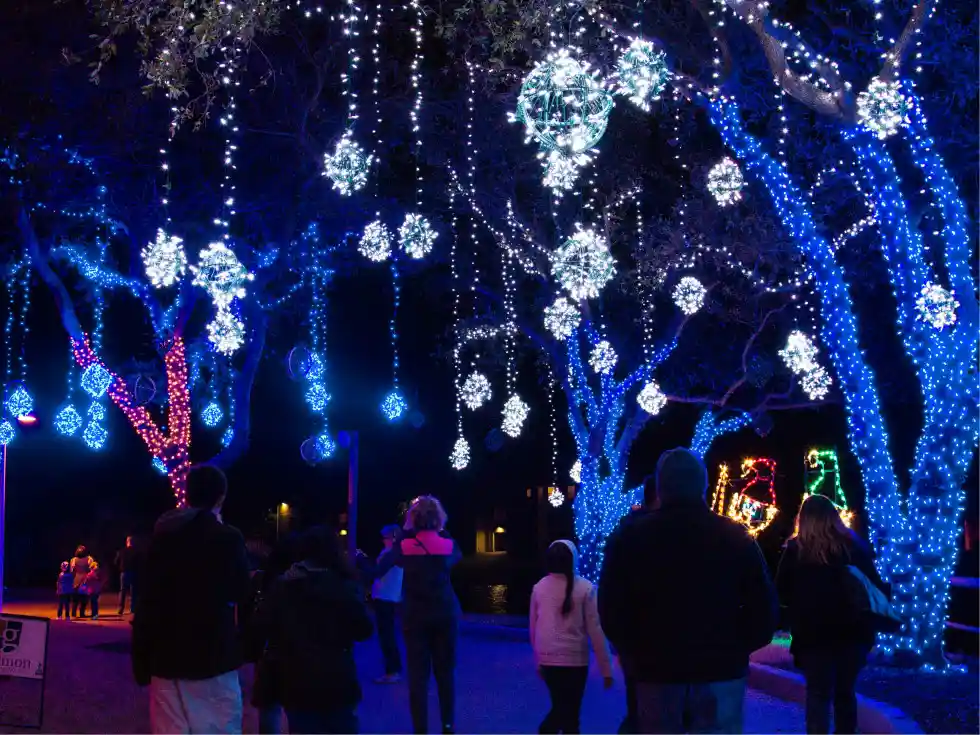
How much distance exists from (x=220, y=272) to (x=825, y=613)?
8699 millimetres

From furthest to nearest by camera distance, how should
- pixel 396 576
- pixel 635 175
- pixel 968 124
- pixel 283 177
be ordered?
pixel 635 175
pixel 283 177
pixel 968 124
pixel 396 576

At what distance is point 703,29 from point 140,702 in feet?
31.8

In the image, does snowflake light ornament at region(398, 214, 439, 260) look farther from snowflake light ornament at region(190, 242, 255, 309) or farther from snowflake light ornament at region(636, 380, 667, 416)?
snowflake light ornament at region(636, 380, 667, 416)

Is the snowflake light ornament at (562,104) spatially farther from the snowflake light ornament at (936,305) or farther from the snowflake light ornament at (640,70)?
the snowflake light ornament at (936,305)

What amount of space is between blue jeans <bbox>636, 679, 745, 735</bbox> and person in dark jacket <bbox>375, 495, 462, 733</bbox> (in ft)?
11.5

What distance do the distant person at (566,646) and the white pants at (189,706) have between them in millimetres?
2239

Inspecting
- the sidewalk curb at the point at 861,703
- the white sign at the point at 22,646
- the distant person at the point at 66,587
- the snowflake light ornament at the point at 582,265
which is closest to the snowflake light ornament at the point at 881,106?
the snowflake light ornament at the point at 582,265

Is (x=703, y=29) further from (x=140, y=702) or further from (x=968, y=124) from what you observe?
(x=140, y=702)

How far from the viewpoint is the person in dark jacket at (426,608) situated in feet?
25.7

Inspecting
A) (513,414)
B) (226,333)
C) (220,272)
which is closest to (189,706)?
(220,272)

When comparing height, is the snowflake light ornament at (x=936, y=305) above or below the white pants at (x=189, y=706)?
above

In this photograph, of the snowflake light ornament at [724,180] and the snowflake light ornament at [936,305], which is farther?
the snowflake light ornament at [724,180]

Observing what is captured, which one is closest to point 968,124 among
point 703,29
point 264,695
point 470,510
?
point 703,29

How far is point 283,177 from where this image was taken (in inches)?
639
